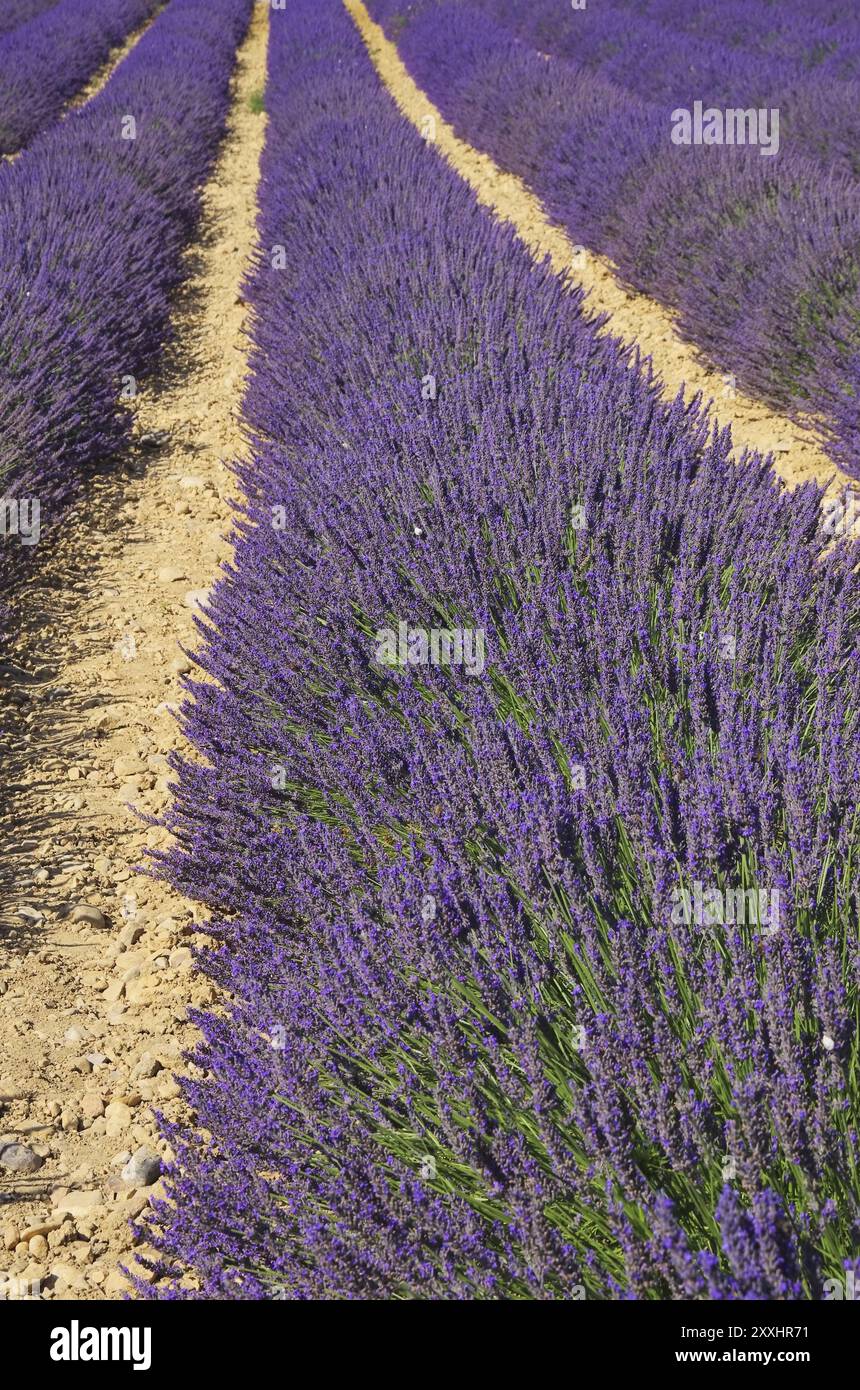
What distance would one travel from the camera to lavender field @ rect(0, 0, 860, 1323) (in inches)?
51.3

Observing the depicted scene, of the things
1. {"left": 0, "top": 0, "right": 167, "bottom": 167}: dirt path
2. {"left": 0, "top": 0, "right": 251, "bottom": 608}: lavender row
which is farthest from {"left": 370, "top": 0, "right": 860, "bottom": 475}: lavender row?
{"left": 0, "top": 0, "right": 167, "bottom": 167}: dirt path

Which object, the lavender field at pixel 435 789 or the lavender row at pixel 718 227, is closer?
the lavender field at pixel 435 789

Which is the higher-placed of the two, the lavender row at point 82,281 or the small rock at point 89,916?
the lavender row at point 82,281

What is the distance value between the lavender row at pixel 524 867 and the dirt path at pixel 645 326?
4.60 feet

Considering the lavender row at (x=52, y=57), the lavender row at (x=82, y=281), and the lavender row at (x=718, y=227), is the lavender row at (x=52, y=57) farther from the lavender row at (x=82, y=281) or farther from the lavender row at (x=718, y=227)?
the lavender row at (x=718, y=227)

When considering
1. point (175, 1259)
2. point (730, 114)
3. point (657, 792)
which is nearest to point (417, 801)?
point (657, 792)

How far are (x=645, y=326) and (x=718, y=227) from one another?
587 mm

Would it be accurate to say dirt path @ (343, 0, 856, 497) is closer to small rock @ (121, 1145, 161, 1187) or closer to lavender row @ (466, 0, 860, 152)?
lavender row @ (466, 0, 860, 152)

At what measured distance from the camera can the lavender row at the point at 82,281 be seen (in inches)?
157

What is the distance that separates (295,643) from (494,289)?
2.27m

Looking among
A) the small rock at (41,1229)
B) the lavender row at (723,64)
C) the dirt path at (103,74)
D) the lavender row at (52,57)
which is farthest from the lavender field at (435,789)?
the dirt path at (103,74)

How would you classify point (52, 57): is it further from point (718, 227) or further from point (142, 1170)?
point (142, 1170)

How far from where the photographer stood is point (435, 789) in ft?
6.25

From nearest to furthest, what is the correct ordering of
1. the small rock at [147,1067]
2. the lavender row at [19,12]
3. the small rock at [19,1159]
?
1. the small rock at [19,1159]
2. the small rock at [147,1067]
3. the lavender row at [19,12]
